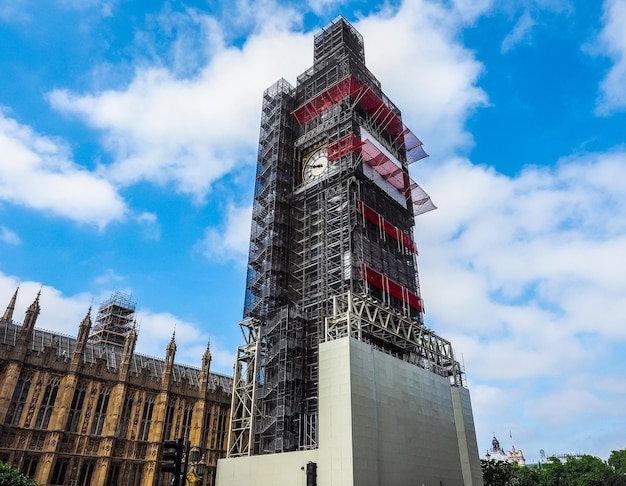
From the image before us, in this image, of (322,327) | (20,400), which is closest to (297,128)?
(322,327)

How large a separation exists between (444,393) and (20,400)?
1806 inches

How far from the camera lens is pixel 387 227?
196 ft

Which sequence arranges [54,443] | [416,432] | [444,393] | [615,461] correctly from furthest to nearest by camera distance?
[615,461] → [444,393] → [54,443] → [416,432]

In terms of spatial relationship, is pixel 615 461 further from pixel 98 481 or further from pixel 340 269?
pixel 98 481

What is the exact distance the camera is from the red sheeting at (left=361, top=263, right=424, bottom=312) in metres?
52.6

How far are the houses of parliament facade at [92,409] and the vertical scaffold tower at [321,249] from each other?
10930mm

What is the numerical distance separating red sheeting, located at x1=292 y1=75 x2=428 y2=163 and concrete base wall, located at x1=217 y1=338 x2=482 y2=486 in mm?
36027

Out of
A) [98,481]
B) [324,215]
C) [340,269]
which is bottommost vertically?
[98,481]

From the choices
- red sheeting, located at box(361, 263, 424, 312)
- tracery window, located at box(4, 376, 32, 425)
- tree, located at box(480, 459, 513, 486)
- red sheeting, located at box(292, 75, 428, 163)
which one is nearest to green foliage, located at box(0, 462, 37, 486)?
tracery window, located at box(4, 376, 32, 425)

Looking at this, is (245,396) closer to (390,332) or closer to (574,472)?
(390,332)

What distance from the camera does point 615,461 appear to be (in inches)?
3698

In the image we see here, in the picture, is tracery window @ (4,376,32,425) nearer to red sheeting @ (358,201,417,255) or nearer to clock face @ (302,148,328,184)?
clock face @ (302,148,328,184)

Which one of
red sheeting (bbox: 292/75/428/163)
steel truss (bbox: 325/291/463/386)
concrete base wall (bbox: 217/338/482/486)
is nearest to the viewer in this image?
concrete base wall (bbox: 217/338/482/486)

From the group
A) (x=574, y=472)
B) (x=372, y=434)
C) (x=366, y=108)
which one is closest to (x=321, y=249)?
(x=372, y=434)
